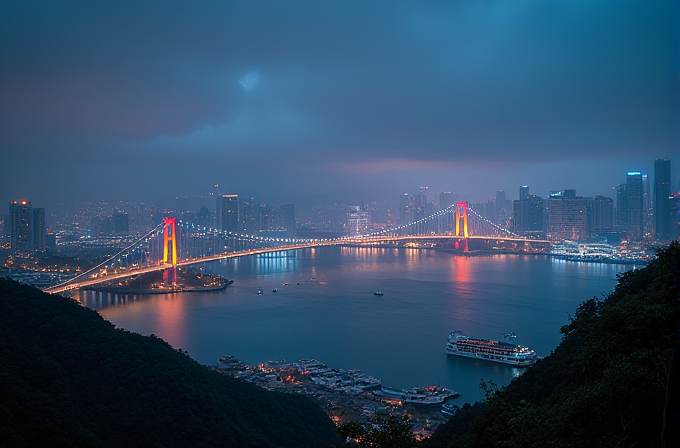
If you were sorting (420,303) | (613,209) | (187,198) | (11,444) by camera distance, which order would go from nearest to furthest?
(11,444)
(420,303)
(613,209)
(187,198)

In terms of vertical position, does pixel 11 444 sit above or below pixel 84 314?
below

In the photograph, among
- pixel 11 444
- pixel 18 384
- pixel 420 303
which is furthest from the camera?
pixel 420 303

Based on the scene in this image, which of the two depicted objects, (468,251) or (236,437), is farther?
(468,251)

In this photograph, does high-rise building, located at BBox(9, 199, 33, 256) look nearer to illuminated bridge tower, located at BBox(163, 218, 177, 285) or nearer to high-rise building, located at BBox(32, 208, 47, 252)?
high-rise building, located at BBox(32, 208, 47, 252)

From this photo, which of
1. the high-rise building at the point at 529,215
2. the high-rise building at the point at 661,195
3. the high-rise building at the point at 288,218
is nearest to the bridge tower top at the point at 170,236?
the high-rise building at the point at 661,195

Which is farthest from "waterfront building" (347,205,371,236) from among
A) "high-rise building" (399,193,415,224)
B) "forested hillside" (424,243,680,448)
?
"forested hillside" (424,243,680,448)

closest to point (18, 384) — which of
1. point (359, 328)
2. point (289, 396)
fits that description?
point (289, 396)

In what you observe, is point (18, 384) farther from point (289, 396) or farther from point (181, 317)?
point (181, 317)

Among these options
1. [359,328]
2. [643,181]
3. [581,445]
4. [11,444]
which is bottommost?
[359,328]
